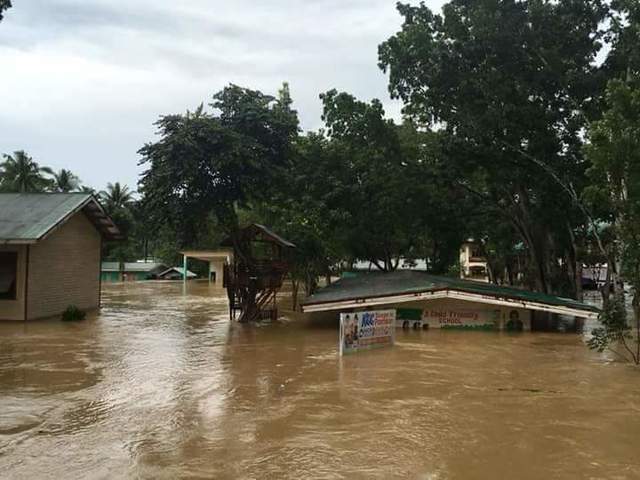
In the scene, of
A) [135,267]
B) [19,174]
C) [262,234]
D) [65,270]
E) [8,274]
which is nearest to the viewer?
[8,274]

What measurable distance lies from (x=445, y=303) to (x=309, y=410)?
1221 centimetres

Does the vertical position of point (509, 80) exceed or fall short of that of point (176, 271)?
it exceeds it

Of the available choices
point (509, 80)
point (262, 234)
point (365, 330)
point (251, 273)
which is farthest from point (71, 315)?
point (509, 80)

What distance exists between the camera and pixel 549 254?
27.3 meters

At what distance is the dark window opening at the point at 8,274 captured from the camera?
787 inches

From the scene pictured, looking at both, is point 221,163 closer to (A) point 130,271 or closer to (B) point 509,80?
(B) point 509,80

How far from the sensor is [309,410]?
906 centimetres

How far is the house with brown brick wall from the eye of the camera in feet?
65.0

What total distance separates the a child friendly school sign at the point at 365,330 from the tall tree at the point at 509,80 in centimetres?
780

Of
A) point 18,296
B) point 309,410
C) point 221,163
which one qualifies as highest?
point 221,163

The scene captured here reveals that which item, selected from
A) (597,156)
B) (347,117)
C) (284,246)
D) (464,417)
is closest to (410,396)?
(464,417)

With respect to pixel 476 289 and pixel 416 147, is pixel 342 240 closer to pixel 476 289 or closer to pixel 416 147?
pixel 416 147

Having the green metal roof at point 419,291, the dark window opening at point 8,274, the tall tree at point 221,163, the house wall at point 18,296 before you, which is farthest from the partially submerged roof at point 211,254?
the green metal roof at point 419,291

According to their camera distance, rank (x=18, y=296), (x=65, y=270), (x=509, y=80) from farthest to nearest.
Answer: (x=65, y=270), (x=18, y=296), (x=509, y=80)
